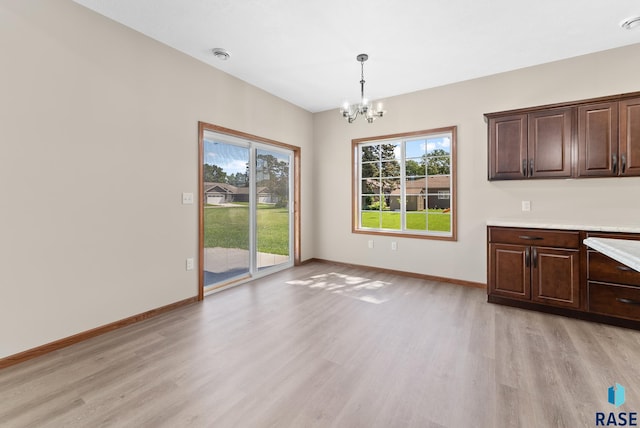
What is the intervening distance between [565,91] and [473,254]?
2.30 metres

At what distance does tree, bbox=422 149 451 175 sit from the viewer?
14.1 feet

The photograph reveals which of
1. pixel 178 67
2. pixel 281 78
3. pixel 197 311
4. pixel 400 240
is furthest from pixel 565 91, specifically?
pixel 197 311

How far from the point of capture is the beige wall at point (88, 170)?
2180 millimetres

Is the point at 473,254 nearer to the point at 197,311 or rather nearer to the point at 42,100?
the point at 197,311

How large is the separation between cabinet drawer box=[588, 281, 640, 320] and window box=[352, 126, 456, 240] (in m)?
1.63

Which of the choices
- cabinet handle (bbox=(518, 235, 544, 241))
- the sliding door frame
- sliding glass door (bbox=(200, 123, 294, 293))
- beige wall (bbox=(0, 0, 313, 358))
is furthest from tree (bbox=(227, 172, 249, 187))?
cabinet handle (bbox=(518, 235, 544, 241))

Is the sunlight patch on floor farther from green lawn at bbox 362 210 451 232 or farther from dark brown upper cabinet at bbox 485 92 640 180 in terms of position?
dark brown upper cabinet at bbox 485 92 640 180

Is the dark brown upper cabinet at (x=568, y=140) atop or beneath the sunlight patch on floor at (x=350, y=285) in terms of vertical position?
atop

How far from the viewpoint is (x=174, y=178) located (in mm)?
3234

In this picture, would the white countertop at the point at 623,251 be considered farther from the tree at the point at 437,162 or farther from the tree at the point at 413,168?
the tree at the point at 413,168

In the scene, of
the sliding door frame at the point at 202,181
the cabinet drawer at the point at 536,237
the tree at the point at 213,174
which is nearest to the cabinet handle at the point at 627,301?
the cabinet drawer at the point at 536,237

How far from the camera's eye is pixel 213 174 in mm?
3801

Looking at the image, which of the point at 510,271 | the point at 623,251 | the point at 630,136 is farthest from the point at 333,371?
the point at 630,136

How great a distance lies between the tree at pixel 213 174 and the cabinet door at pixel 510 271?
140 inches
